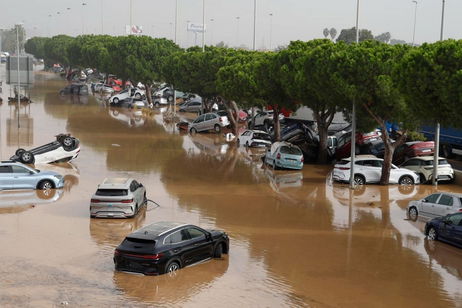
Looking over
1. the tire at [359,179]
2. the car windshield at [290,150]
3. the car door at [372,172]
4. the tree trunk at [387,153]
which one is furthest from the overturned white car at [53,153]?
the tree trunk at [387,153]

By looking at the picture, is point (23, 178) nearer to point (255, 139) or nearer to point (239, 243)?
point (239, 243)

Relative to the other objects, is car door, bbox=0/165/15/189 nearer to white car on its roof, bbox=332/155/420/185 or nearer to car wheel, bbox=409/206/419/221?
white car on its roof, bbox=332/155/420/185

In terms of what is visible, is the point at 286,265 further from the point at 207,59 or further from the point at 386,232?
the point at 207,59

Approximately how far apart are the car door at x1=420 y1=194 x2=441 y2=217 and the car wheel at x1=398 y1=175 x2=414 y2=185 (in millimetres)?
7964

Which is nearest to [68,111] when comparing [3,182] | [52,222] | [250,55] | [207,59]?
[207,59]

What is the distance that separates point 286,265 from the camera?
1814 cm

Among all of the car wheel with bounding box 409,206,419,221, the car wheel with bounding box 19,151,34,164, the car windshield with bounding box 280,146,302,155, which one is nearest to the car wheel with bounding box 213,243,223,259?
the car wheel with bounding box 409,206,419,221

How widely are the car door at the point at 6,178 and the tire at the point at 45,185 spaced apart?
1.08 metres

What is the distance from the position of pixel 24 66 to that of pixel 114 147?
13.4 meters

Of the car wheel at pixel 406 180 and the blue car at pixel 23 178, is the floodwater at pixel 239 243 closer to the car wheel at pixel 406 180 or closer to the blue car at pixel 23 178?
the blue car at pixel 23 178

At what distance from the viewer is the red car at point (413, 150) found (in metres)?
36.6

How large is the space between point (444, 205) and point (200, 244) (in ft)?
29.9

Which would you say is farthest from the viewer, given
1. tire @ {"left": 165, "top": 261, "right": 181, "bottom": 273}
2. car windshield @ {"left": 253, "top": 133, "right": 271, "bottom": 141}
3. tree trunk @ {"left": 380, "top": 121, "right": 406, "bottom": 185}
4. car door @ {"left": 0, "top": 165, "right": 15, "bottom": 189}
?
car windshield @ {"left": 253, "top": 133, "right": 271, "bottom": 141}

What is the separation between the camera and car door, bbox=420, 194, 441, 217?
75.6 feet
